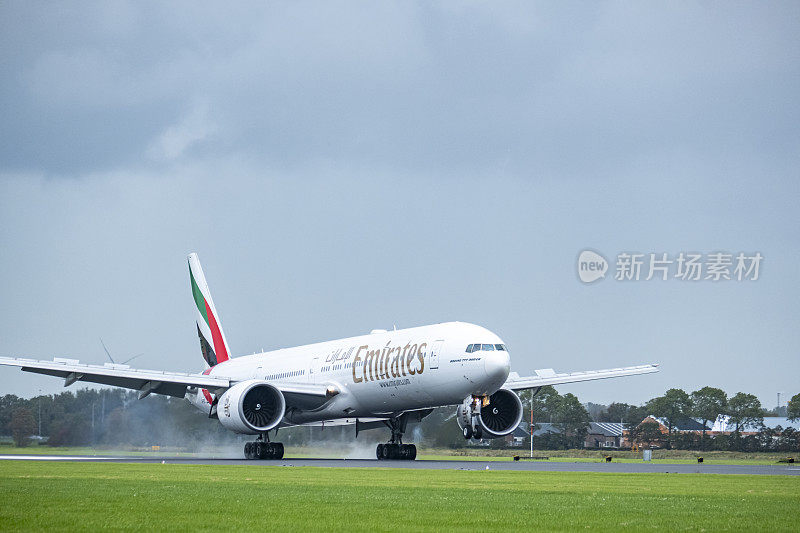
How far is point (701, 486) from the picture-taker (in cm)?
2448

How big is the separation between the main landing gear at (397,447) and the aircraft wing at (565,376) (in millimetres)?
5557

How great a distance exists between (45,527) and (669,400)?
79484 millimetres

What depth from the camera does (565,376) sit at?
51625 mm

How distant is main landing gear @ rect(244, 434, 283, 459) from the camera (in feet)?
160

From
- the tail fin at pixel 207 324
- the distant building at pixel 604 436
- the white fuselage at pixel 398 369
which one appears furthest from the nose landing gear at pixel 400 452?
the distant building at pixel 604 436

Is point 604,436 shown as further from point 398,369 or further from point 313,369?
point 398,369

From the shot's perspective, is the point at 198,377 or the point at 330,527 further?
the point at 198,377

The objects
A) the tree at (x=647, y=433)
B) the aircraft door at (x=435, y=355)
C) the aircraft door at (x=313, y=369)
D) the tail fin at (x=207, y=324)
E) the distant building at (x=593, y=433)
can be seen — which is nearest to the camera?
the aircraft door at (x=435, y=355)

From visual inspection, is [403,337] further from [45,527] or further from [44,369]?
[45,527]

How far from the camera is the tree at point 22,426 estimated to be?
231 ft

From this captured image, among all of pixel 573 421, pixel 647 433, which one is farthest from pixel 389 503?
pixel 647 433

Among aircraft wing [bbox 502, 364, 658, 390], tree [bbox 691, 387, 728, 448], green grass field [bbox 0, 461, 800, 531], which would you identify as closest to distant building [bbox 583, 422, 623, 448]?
tree [bbox 691, 387, 728, 448]

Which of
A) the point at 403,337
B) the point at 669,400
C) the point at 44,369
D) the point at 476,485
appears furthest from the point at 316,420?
the point at 669,400

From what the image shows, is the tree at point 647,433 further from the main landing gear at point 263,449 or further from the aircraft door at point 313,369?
the main landing gear at point 263,449
